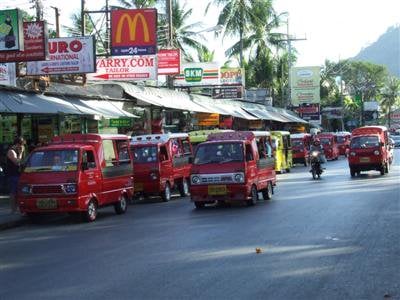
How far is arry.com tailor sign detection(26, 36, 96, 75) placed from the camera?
2181 centimetres

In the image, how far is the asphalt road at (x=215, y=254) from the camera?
7.44 metres

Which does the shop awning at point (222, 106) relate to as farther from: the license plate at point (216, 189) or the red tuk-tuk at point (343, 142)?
the license plate at point (216, 189)

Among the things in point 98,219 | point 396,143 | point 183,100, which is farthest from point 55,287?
point 396,143

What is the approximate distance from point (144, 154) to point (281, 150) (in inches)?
545

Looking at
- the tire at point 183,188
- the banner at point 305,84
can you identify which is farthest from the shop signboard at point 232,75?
the banner at point 305,84

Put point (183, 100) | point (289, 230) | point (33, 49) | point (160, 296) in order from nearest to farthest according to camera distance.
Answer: point (160, 296), point (289, 230), point (33, 49), point (183, 100)

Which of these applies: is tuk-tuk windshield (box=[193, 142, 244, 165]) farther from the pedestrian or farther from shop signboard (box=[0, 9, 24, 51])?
shop signboard (box=[0, 9, 24, 51])

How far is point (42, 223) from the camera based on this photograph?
601 inches

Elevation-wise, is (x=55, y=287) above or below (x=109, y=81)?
below

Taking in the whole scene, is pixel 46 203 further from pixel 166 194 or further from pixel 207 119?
pixel 207 119

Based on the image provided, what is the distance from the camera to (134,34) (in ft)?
80.6

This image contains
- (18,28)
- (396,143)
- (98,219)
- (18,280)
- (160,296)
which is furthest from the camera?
(396,143)

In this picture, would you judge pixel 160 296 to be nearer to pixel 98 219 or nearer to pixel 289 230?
pixel 289 230

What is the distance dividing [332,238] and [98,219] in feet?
21.7
